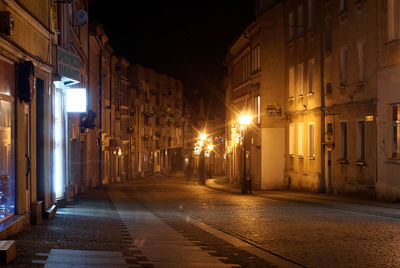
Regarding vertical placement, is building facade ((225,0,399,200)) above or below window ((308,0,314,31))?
below

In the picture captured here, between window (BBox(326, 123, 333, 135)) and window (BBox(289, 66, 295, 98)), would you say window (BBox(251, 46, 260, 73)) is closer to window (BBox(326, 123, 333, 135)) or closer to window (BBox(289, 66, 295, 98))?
window (BBox(289, 66, 295, 98))

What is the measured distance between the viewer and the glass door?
18.6 m

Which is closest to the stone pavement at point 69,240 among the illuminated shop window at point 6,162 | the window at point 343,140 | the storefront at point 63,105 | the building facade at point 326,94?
the illuminated shop window at point 6,162

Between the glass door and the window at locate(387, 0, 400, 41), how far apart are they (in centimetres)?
1209

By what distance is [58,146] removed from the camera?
63.6 ft

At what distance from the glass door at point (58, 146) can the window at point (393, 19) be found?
12.1 meters

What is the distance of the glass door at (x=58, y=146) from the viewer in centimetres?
1862

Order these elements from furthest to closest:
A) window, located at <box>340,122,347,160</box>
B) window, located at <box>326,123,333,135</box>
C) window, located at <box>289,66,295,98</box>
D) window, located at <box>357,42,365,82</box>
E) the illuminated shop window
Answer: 1. window, located at <box>289,66,295,98</box>
2. window, located at <box>326,123,333,135</box>
3. window, located at <box>340,122,347,160</box>
4. window, located at <box>357,42,365,82</box>
5. the illuminated shop window

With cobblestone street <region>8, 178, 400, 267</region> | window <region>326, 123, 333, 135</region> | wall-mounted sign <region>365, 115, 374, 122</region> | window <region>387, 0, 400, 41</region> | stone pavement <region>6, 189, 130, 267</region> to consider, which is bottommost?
cobblestone street <region>8, 178, 400, 267</region>

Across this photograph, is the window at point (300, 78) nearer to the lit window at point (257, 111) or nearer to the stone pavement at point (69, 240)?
the lit window at point (257, 111)

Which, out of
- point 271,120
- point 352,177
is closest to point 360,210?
point 352,177

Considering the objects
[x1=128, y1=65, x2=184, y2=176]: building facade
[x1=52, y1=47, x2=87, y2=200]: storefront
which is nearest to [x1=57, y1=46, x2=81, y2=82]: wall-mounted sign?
[x1=52, y1=47, x2=87, y2=200]: storefront

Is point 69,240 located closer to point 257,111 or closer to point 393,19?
point 393,19

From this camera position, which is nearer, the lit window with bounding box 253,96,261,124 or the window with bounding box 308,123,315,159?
the window with bounding box 308,123,315,159
